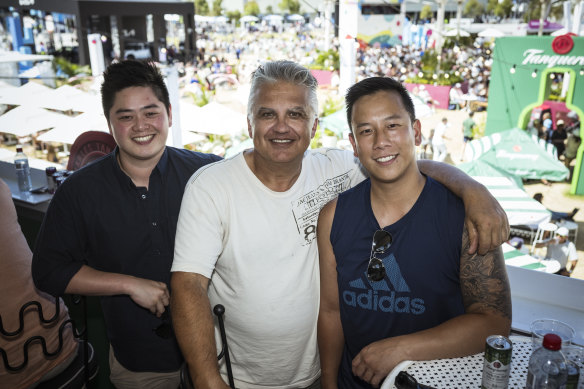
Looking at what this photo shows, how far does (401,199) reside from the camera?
1607mm

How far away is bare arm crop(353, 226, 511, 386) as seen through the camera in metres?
1.43

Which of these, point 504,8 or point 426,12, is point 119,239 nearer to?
point 426,12

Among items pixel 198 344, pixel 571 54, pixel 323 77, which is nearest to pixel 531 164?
pixel 571 54

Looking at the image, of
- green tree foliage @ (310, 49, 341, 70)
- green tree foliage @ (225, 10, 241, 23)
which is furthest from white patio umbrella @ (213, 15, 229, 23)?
green tree foliage @ (310, 49, 341, 70)

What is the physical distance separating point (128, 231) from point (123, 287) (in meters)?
0.23

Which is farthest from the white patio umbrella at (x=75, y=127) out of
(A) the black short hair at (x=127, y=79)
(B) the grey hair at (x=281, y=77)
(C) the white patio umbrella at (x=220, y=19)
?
(C) the white patio umbrella at (x=220, y=19)

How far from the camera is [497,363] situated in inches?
47.5

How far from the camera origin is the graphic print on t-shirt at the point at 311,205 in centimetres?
167

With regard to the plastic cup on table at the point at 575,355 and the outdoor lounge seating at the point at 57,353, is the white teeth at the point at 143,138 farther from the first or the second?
the plastic cup on table at the point at 575,355

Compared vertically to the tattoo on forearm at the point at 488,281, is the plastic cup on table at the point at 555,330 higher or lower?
lower

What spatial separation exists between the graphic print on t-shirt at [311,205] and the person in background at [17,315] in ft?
3.85

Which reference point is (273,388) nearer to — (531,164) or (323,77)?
(531,164)

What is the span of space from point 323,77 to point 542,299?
20716mm

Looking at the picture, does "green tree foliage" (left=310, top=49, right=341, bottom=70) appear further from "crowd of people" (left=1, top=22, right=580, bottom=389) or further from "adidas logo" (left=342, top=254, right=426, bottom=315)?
"adidas logo" (left=342, top=254, right=426, bottom=315)
